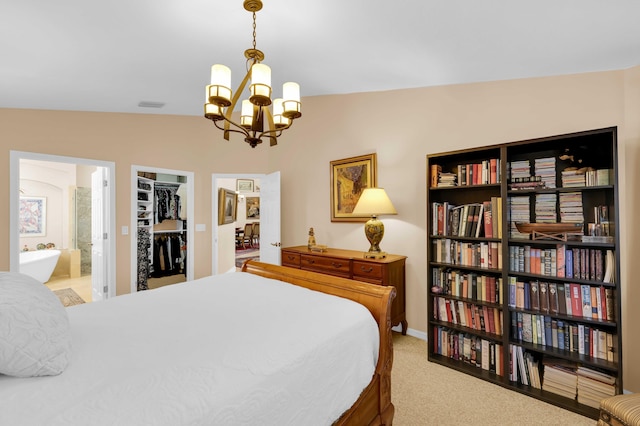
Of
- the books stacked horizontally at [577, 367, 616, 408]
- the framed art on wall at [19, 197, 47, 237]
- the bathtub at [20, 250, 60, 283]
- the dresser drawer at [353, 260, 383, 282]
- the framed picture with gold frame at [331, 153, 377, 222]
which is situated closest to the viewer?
the books stacked horizontally at [577, 367, 616, 408]

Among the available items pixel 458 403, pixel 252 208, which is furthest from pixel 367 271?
pixel 252 208

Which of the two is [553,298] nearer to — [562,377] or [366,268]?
[562,377]

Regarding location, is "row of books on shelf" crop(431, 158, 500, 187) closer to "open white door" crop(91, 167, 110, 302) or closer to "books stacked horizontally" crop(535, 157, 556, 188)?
"books stacked horizontally" crop(535, 157, 556, 188)

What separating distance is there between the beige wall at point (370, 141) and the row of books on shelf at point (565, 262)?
0.96 feet

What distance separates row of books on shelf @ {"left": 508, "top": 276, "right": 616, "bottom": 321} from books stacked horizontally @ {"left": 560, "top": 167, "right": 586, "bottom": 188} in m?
0.71

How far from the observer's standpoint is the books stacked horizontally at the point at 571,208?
2.20 metres

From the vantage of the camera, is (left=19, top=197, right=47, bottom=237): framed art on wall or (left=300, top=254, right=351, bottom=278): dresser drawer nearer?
(left=300, top=254, right=351, bottom=278): dresser drawer

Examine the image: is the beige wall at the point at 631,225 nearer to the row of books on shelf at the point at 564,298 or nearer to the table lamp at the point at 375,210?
the row of books on shelf at the point at 564,298

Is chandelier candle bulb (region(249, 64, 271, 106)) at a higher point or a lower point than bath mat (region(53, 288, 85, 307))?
higher

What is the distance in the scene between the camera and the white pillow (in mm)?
957

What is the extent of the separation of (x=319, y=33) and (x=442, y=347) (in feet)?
9.57

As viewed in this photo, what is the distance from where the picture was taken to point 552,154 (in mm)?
2414

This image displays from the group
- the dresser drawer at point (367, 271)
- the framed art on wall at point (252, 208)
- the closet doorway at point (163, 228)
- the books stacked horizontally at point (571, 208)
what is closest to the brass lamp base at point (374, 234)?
the dresser drawer at point (367, 271)

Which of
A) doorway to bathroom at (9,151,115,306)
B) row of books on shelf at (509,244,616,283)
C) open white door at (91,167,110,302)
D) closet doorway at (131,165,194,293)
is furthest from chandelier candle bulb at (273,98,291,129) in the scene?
doorway to bathroom at (9,151,115,306)
